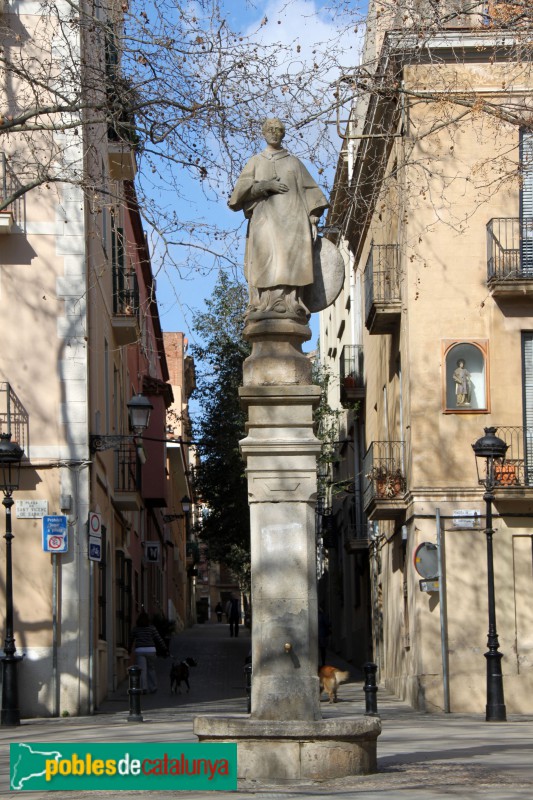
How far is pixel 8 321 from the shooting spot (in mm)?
23891

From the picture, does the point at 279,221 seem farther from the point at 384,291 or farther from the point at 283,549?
the point at 384,291

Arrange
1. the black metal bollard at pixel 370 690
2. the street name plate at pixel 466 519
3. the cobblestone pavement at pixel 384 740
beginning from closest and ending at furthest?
the cobblestone pavement at pixel 384 740
the black metal bollard at pixel 370 690
the street name plate at pixel 466 519

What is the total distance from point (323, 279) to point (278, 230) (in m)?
0.62

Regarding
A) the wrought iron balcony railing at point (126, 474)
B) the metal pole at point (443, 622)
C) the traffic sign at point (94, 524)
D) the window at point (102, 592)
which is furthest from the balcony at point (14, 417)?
the metal pole at point (443, 622)

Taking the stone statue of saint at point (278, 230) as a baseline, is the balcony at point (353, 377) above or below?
above

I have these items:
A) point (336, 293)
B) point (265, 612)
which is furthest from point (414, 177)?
point (265, 612)

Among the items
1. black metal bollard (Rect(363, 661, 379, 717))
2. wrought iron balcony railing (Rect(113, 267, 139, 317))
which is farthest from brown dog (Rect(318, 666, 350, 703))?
wrought iron balcony railing (Rect(113, 267, 139, 317))

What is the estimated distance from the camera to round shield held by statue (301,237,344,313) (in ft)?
42.9

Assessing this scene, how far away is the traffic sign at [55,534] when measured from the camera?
22844 mm

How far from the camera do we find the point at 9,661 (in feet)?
69.6

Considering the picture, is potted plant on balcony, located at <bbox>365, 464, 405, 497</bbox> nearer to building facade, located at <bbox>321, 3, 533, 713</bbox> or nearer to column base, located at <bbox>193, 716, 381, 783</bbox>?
building facade, located at <bbox>321, 3, 533, 713</bbox>

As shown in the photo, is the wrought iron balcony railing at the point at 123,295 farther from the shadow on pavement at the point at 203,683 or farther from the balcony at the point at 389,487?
the shadow on pavement at the point at 203,683

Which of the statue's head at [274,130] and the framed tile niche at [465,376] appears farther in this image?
the framed tile niche at [465,376]

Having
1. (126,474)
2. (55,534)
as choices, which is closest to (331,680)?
(55,534)
